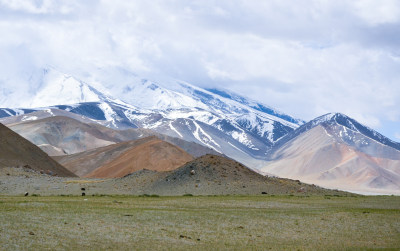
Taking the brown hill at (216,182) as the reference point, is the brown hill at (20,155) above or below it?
below

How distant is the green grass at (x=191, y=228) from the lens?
29188 millimetres

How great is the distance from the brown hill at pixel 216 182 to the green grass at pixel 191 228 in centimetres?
1789

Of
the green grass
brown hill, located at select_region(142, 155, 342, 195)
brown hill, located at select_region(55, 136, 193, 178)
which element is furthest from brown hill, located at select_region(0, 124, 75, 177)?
the green grass

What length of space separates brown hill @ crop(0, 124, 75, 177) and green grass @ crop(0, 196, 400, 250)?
47578 mm

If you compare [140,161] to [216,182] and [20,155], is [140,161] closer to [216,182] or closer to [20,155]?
[20,155]

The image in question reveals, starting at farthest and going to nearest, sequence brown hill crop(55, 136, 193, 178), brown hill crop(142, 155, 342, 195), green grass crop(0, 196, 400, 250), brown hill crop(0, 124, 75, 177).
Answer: brown hill crop(55, 136, 193, 178) < brown hill crop(0, 124, 75, 177) < brown hill crop(142, 155, 342, 195) < green grass crop(0, 196, 400, 250)

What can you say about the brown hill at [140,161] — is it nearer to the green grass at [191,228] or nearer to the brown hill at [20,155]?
the brown hill at [20,155]

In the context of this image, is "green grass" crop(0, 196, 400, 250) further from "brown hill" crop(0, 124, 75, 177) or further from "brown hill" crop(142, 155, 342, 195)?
"brown hill" crop(0, 124, 75, 177)

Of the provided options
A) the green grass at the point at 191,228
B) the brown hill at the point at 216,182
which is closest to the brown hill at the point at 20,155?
the brown hill at the point at 216,182

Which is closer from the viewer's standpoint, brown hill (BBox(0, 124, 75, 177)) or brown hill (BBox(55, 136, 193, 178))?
brown hill (BBox(0, 124, 75, 177))

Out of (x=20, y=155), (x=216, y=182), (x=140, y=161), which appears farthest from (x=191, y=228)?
(x=140, y=161)

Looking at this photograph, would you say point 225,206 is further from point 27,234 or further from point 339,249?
point 27,234

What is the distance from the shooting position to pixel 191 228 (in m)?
35.6

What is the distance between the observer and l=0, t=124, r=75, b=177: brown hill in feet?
→ 301
